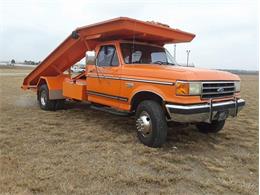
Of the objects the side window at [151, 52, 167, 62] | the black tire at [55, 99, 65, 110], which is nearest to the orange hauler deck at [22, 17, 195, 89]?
the side window at [151, 52, 167, 62]

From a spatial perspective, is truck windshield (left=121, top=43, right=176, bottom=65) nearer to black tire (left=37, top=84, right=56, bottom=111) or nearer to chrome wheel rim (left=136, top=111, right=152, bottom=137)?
chrome wheel rim (left=136, top=111, right=152, bottom=137)

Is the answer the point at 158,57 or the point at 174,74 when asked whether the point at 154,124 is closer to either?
the point at 174,74

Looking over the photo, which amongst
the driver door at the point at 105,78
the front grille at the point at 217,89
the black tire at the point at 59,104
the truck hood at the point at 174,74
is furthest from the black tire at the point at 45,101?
the front grille at the point at 217,89

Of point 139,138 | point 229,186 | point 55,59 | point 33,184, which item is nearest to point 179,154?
point 139,138

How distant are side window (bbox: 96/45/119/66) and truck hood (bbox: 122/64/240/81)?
56 cm

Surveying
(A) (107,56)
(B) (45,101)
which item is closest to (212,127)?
(A) (107,56)

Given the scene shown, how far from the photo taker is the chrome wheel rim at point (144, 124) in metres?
5.17

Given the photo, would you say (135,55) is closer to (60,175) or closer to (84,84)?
(84,84)

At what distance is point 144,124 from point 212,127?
1988 millimetres

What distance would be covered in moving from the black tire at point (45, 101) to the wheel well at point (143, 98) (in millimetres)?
3840

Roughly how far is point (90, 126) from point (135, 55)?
6.72 feet

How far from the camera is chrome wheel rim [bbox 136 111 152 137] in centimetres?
517

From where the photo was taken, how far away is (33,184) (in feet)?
11.8

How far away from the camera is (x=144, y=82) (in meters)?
5.30
